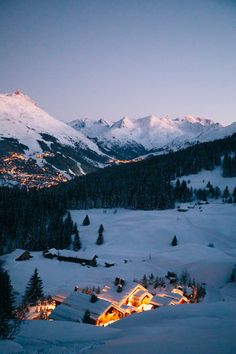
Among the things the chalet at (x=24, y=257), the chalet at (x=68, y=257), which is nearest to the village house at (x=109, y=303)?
the chalet at (x=68, y=257)

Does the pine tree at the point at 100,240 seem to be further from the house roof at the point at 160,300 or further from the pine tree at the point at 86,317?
the pine tree at the point at 86,317

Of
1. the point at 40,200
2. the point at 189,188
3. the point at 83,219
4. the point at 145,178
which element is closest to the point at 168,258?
the point at 83,219

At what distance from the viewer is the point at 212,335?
81.6ft

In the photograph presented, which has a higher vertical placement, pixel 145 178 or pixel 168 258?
pixel 145 178

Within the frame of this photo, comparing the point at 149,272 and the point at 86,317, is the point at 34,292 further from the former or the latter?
the point at 149,272

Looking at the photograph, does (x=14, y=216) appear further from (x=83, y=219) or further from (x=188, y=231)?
(x=188, y=231)

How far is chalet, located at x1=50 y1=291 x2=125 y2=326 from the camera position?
4612cm

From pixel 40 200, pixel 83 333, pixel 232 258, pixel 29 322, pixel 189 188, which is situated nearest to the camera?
pixel 83 333

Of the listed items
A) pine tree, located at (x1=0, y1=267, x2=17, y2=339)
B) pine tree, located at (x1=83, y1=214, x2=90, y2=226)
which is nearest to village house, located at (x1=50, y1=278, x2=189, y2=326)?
pine tree, located at (x1=0, y1=267, x2=17, y2=339)

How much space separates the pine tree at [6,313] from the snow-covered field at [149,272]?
3.67 ft

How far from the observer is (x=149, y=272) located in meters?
80.6

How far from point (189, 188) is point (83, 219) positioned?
6542 cm

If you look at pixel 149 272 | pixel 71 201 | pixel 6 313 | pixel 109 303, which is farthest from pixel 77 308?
pixel 71 201

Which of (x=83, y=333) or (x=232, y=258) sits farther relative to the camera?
(x=232, y=258)
